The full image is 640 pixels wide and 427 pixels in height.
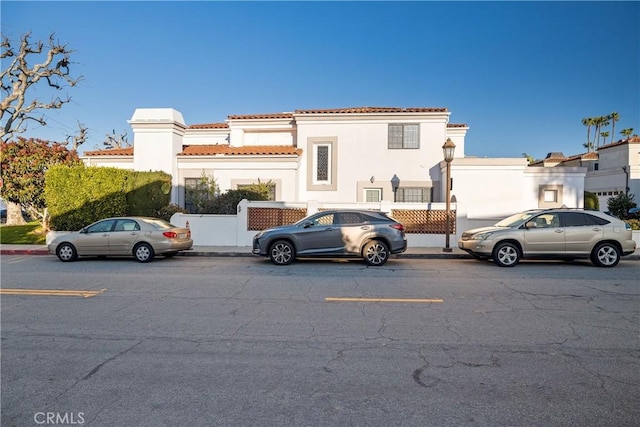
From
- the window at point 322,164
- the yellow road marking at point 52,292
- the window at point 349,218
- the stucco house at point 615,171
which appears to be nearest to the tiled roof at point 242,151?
the window at point 322,164

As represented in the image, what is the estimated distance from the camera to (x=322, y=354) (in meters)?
4.45

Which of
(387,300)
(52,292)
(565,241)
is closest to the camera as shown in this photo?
(387,300)

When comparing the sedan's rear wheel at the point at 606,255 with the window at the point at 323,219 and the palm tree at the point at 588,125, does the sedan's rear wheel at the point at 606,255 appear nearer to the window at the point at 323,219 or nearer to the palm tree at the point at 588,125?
the window at the point at 323,219

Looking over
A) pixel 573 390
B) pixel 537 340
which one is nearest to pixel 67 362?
pixel 573 390

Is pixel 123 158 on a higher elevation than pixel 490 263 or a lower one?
higher

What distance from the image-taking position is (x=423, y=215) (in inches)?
620

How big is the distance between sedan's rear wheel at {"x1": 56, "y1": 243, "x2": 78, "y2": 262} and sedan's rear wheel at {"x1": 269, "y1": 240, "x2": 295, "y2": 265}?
21.7 ft

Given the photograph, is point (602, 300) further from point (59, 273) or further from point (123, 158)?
point (123, 158)

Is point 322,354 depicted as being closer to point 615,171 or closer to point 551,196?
point 551,196

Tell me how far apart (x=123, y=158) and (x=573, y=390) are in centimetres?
2277

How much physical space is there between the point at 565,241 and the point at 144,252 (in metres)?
12.7

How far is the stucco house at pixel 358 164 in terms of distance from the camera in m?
19.0
